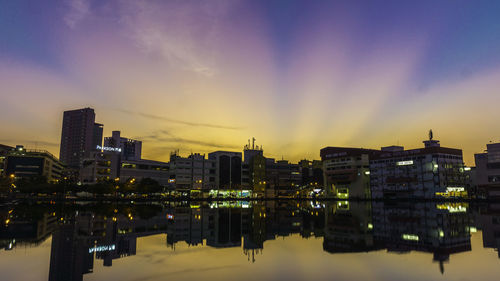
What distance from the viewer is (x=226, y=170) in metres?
168

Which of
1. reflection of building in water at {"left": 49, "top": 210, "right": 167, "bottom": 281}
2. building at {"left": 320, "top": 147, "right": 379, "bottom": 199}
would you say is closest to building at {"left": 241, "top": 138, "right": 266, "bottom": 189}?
building at {"left": 320, "top": 147, "right": 379, "bottom": 199}

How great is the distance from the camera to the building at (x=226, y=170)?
166500 mm

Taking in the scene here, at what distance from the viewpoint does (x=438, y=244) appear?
2506 cm

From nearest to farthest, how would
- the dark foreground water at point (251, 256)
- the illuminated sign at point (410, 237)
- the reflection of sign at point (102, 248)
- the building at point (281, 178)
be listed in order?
the dark foreground water at point (251, 256), the reflection of sign at point (102, 248), the illuminated sign at point (410, 237), the building at point (281, 178)

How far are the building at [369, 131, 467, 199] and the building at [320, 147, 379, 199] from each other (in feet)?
16.4

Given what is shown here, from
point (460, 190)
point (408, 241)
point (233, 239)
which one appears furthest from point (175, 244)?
point (460, 190)

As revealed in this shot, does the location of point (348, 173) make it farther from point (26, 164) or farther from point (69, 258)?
point (26, 164)

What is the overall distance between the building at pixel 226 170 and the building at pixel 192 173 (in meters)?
2.86

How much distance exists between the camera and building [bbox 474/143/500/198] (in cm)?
12644

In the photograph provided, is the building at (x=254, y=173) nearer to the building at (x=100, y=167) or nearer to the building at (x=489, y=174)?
the building at (x=100, y=167)

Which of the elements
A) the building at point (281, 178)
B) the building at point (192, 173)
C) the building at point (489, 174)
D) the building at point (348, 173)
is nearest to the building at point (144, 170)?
the building at point (192, 173)

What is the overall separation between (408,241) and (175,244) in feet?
59.2

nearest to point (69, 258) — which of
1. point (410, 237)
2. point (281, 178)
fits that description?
point (410, 237)

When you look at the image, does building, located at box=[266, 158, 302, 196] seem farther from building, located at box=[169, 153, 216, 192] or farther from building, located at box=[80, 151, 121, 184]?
building, located at box=[80, 151, 121, 184]
